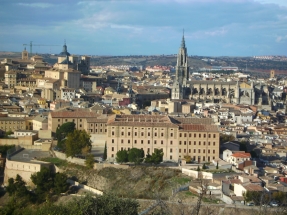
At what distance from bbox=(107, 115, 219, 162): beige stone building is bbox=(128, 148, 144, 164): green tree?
1.35 metres

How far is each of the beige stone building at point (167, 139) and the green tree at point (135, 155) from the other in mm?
1354

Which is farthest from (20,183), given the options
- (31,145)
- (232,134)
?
(232,134)

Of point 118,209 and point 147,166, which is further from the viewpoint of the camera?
point 147,166

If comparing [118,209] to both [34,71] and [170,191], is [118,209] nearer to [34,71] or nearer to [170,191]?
[170,191]

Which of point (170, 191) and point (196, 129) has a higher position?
point (196, 129)

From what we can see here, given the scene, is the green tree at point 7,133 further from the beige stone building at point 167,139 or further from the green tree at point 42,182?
the beige stone building at point 167,139

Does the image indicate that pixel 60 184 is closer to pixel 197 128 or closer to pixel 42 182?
pixel 42 182

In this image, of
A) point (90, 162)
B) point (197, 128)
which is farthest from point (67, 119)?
point (197, 128)

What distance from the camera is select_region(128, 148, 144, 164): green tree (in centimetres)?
3209

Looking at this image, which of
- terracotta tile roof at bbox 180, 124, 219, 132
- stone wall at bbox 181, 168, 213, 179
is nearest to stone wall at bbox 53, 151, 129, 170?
stone wall at bbox 181, 168, 213, 179

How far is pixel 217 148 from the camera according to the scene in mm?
33531

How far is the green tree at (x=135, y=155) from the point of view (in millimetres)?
32094

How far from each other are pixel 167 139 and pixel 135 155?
2.51 m

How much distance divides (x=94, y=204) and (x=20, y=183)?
34.5 feet
